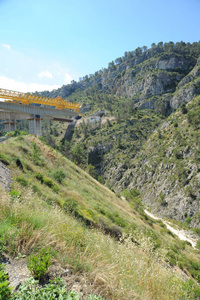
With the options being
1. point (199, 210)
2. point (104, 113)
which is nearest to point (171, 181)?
point (199, 210)

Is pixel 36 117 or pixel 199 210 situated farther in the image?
pixel 199 210

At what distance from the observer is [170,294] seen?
360 centimetres

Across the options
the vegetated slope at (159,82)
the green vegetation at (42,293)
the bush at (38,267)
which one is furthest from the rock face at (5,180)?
the vegetated slope at (159,82)

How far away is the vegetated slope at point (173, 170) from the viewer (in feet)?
167

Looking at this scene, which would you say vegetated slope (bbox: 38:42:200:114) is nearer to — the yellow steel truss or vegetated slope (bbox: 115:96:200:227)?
vegetated slope (bbox: 115:96:200:227)

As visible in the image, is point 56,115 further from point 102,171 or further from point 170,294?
point 102,171

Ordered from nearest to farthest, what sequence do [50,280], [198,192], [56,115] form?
[50,280]
[56,115]
[198,192]

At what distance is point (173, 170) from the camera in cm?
6169

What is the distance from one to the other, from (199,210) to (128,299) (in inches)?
2080

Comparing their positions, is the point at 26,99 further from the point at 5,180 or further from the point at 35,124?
the point at 5,180

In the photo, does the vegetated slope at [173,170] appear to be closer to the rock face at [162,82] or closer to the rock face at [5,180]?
the rock face at [162,82]

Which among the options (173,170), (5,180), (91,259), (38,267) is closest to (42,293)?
(38,267)

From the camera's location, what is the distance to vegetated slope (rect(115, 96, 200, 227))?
51.0 m

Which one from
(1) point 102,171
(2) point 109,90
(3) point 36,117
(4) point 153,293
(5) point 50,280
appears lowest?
(1) point 102,171
